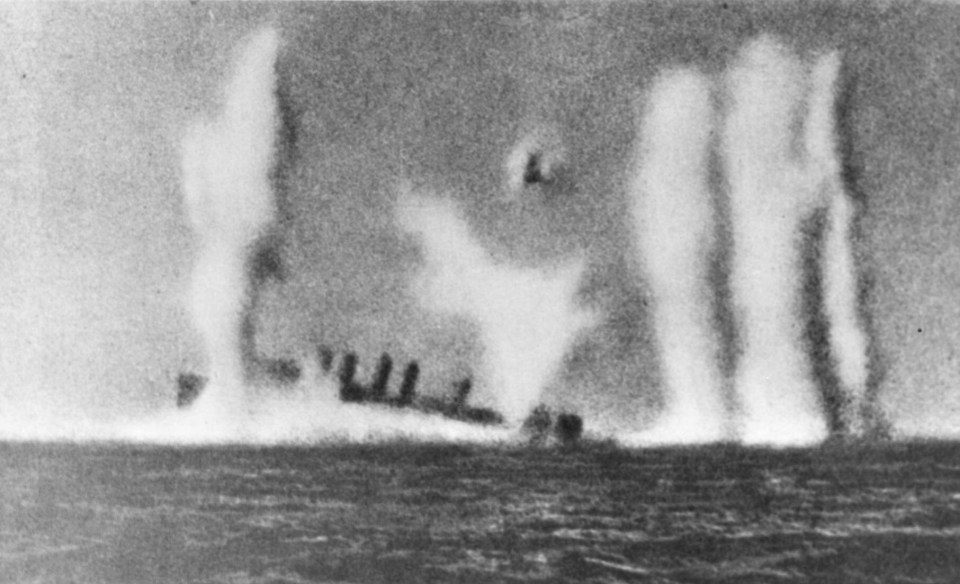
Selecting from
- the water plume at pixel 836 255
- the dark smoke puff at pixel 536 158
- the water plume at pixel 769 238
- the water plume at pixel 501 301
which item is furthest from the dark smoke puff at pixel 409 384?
the water plume at pixel 836 255

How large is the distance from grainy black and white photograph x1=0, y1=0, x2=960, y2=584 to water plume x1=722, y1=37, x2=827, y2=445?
22 millimetres

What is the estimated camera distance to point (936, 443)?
316 inches

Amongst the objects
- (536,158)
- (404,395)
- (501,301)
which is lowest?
(404,395)

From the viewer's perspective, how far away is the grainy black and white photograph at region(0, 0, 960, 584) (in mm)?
7945

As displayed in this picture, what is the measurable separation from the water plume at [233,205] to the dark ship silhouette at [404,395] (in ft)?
0.58

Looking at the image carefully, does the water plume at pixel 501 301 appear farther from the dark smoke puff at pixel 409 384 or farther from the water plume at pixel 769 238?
the water plume at pixel 769 238

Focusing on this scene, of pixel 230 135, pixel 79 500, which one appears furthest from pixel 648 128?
pixel 79 500

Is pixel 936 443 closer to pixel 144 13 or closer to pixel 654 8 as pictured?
pixel 654 8

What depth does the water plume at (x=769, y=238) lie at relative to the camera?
7.95 m

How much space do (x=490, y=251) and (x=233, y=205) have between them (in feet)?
6.19

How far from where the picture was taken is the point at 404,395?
321 inches

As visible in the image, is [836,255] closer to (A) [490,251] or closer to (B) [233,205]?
(A) [490,251]

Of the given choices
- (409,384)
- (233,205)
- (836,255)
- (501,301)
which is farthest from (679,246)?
(233,205)

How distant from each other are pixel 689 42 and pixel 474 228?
6.67ft
